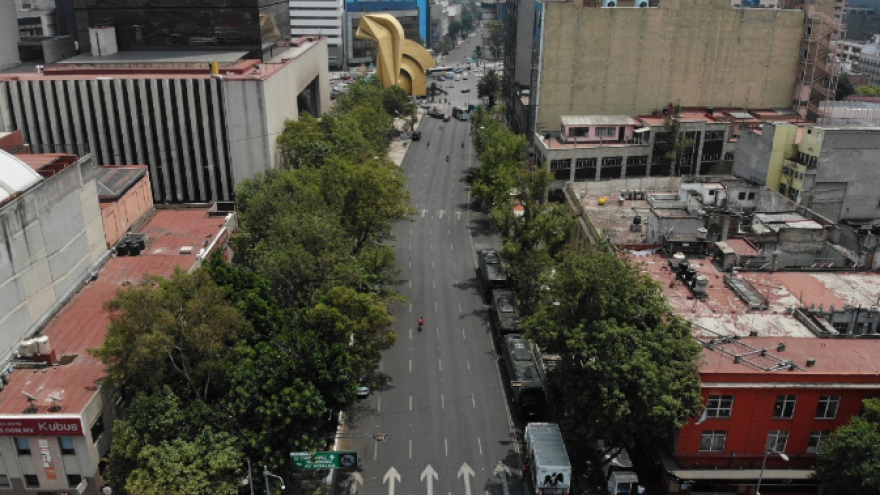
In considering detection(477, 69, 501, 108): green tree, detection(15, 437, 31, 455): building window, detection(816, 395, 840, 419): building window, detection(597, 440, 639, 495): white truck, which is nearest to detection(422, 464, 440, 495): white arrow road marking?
detection(597, 440, 639, 495): white truck

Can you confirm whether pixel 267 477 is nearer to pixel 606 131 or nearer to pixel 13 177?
pixel 13 177

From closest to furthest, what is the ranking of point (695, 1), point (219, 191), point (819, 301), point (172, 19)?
point (819, 301), point (219, 191), point (172, 19), point (695, 1)

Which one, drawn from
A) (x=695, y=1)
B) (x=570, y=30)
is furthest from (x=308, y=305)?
(x=695, y=1)

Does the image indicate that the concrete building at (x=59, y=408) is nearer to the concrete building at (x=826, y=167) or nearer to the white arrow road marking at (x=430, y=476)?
the white arrow road marking at (x=430, y=476)

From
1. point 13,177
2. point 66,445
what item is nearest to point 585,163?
point 13,177

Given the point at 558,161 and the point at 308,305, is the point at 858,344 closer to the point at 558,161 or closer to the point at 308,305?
the point at 308,305

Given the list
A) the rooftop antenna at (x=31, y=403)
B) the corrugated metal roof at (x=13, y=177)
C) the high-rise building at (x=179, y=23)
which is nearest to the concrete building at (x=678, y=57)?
the high-rise building at (x=179, y=23)
